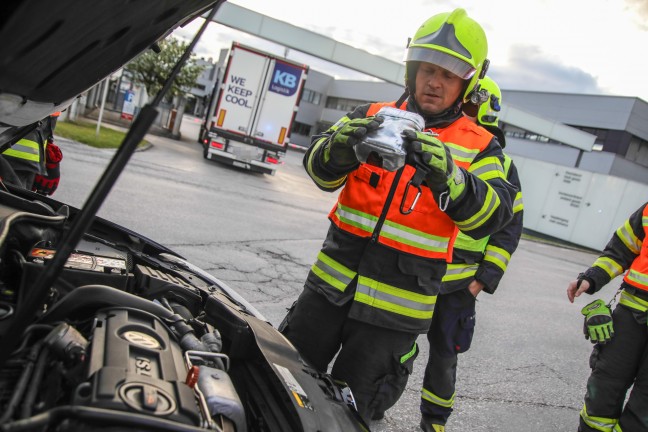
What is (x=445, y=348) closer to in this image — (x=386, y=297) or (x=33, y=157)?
(x=386, y=297)

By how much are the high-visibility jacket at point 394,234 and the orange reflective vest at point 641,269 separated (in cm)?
124

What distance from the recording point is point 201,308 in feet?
6.19

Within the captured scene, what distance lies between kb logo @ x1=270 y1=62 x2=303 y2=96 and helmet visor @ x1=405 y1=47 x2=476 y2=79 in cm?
1325

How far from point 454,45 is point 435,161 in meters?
0.59

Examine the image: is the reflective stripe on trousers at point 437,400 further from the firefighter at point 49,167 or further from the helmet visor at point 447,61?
the firefighter at point 49,167

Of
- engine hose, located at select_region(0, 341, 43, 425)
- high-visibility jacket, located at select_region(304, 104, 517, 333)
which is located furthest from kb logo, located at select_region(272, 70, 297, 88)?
engine hose, located at select_region(0, 341, 43, 425)

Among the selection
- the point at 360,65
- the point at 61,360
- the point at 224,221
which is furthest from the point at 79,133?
the point at 61,360

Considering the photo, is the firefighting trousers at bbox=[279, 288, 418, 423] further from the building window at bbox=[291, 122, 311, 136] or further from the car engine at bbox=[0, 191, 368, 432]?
the building window at bbox=[291, 122, 311, 136]

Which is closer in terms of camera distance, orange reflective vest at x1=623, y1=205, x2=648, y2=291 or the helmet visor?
the helmet visor

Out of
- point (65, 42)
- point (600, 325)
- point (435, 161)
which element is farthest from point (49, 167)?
point (600, 325)

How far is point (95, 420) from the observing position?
0.91m

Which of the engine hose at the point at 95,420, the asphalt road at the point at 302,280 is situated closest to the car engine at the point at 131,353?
the engine hose at the point at 95,420

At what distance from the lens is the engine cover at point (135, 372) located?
3.21ft

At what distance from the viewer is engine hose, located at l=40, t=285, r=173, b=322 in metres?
1.32
